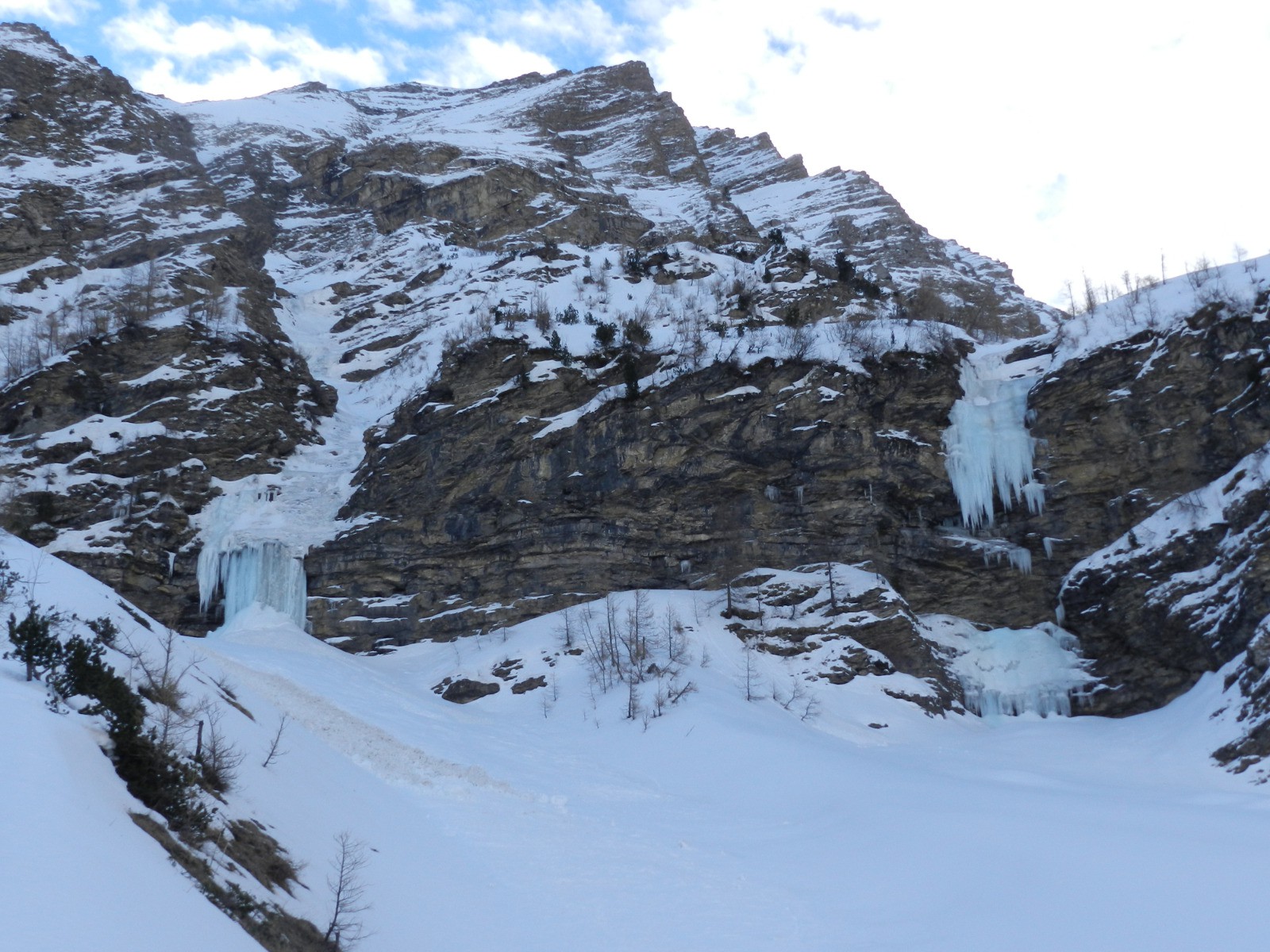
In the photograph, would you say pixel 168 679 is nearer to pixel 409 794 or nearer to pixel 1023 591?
pixel 409 794

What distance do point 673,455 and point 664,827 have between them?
2035cm

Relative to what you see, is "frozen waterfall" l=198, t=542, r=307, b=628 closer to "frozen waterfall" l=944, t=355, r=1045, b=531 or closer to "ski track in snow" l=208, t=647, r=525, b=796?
"ski track in snow" l=208, t=647, r=525, b=796

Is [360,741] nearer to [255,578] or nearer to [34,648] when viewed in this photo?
[34,648]

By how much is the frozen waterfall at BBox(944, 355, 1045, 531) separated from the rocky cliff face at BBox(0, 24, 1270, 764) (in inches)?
6.1

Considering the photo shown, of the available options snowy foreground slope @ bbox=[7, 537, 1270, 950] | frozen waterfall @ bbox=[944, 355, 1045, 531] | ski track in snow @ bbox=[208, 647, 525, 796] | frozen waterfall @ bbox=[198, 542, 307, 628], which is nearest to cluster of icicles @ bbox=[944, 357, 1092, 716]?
frozen waterfall @ bbox=[944, 355, 1045, 531]

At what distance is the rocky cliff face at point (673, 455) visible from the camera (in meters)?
29.9

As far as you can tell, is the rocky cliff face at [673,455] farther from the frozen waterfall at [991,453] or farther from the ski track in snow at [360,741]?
the ski track in snow at [360,741]

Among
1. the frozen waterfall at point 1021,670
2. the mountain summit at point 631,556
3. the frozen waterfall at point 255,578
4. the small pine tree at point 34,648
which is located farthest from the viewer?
the frozen waterfall at point 255,578

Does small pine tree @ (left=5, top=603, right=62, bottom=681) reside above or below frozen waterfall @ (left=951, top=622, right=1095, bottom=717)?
above

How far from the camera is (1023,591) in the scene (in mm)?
32531

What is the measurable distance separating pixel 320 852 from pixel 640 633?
20101 mm

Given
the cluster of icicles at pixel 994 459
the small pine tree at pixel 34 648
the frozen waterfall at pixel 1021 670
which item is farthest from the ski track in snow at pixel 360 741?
the cluster of icicles at pixel 994 459

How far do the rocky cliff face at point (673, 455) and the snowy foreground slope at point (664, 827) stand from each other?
5.49 meters

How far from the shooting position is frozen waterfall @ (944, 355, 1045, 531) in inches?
1303
